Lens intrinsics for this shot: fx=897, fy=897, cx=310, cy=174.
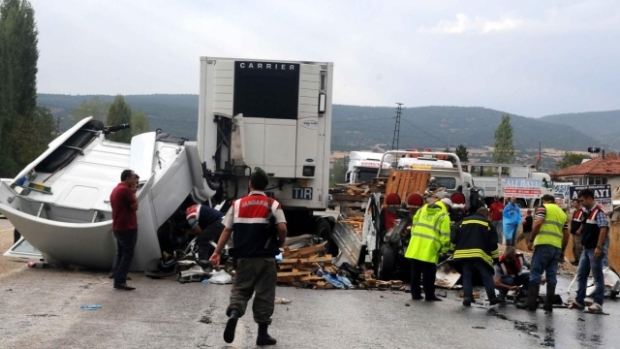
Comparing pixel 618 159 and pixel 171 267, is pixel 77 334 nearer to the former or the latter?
pixel 171 267

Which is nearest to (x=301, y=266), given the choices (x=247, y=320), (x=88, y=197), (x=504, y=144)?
(x=88, y=197)

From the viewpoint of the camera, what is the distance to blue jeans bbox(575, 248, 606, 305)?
12969mm

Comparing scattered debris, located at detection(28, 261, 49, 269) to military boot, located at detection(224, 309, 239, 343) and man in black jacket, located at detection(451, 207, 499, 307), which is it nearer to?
man in black jacket, located at detection(451, 207, 499, 307)

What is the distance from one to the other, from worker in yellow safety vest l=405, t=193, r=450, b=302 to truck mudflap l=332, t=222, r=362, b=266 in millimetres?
3119

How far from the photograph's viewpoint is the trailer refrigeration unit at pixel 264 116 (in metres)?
16.8

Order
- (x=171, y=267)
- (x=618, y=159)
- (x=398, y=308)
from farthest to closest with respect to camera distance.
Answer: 1. (x=618, y=159)
2. (x=171, y=267)
3. (x=398, y=308)

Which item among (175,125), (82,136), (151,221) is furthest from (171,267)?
(175,125)

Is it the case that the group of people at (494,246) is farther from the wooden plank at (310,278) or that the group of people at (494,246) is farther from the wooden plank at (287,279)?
the wooden plank at (287,279)

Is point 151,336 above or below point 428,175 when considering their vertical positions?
below

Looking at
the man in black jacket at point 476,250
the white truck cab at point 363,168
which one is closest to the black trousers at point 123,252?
the man in black jacket at point 476,250

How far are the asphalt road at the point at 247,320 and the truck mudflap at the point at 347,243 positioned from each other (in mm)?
2774

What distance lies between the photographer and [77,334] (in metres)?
8.53

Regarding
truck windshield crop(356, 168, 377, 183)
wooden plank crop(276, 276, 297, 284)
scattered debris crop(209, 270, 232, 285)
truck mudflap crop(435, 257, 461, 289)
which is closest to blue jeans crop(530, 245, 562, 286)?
truck mudflap crop(435, 257, 461, 289)

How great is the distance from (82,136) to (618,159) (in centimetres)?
7519
